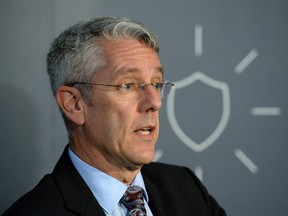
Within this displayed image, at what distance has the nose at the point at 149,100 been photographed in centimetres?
113

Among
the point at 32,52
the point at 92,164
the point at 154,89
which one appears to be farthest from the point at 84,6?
the point at 92,164

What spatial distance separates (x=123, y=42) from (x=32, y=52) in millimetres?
338

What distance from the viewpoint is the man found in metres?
1.13

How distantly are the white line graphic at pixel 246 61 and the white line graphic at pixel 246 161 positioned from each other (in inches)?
11.5

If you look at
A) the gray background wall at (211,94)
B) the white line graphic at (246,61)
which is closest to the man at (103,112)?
the gray background wall at (211,94)

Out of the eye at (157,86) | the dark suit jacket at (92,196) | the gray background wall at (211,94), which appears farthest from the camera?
the gray background wall at (211,94)

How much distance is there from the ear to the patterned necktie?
228 millimetres

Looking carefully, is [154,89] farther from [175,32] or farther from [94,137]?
[175,32]

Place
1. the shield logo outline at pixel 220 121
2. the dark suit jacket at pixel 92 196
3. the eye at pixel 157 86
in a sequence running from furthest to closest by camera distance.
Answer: the shield logo outline at pixel 220 121 → the eye at pixel 157 86 → the dark suit jacket at pixel 92 196

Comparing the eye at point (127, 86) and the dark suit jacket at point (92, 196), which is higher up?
the eye at point (127, 86)

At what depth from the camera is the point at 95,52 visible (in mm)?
1143

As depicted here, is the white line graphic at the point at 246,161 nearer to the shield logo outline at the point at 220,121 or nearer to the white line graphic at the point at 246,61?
the shield logo outline at the point at 220,121

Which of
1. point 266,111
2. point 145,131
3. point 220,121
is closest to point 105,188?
point 145,131

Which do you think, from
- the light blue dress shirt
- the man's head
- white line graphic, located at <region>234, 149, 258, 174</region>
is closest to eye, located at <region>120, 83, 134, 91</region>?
the man's head
